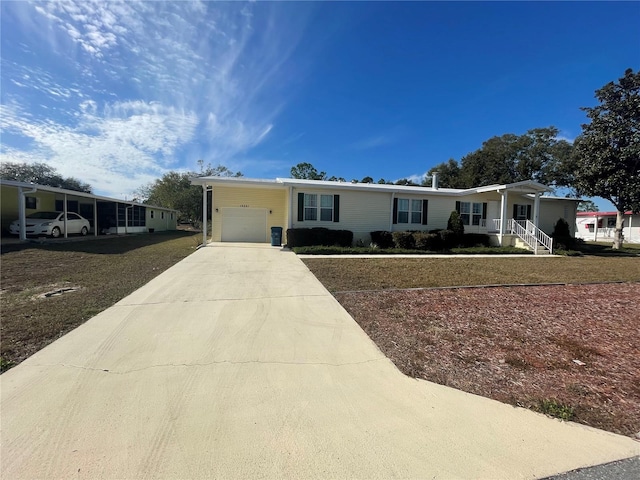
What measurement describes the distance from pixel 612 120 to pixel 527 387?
21.6 metres

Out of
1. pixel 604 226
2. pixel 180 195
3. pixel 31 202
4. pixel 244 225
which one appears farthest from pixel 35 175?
pixel 604 226

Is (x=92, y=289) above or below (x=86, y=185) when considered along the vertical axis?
below

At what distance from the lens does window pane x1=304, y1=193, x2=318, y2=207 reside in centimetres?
1509

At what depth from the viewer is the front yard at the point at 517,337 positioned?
107 inches

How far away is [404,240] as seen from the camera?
1487 centimetres

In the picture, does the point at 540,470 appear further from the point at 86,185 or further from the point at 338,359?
the point at 86,185

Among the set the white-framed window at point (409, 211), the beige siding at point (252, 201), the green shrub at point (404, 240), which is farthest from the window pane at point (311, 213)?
the white-framed window at point (409, 211)

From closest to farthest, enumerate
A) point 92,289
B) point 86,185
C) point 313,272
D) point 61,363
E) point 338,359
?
point 61,363
point 338,359
point 92,289
point 313,272
point 86,185

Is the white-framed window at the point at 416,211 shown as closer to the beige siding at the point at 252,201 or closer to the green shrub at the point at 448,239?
the green shrub at the point at 448,239

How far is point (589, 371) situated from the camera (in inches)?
124

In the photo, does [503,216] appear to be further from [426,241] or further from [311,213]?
[311,213]

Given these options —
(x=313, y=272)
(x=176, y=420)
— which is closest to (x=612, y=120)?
(x=313, y=272)

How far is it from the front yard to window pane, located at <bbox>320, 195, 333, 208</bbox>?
785cm

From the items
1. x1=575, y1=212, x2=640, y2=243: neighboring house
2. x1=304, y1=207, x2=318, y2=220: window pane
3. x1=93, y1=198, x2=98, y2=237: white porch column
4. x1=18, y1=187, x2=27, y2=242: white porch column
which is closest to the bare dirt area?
x1=304, y1=207, x2=318, y2=220: window pane
